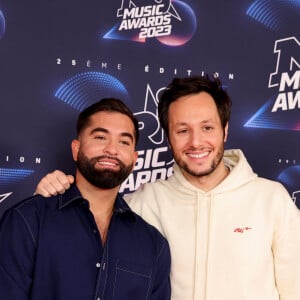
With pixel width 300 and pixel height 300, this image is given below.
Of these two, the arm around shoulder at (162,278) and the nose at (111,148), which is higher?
the nose at (111,148)

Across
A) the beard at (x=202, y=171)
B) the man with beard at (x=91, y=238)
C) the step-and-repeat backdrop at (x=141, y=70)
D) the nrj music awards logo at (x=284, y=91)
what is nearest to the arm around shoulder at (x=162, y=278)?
the man with beard at (x=91, y=238)

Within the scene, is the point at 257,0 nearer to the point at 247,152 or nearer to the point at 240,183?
the point at 247,152

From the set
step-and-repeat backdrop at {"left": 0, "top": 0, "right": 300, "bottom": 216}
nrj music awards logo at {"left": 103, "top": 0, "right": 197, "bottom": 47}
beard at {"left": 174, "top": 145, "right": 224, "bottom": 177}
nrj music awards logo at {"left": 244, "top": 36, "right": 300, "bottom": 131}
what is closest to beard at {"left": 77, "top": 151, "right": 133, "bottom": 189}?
beard at {"left": 174, "top": 145, "right": 224, "bottom": 177}

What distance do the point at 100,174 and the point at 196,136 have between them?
325 millimetres

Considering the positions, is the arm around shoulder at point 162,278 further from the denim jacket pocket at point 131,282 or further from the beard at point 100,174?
the beard at point 100,174

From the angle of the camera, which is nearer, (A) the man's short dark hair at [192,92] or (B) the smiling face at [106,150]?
(B) the smiling face at [106,150]

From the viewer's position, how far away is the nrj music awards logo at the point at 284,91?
2.26 m

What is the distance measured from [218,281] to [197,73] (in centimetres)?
96

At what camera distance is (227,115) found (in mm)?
1752

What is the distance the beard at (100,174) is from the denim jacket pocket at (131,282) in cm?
24

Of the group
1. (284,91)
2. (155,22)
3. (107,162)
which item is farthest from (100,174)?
(284,91)

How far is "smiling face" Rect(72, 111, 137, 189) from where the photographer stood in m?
1.56

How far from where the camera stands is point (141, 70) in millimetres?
2152

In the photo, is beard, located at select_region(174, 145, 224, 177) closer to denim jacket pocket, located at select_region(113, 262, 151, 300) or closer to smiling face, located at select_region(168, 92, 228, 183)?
smiling face, located at select_region(168, 92, 228, 183)
